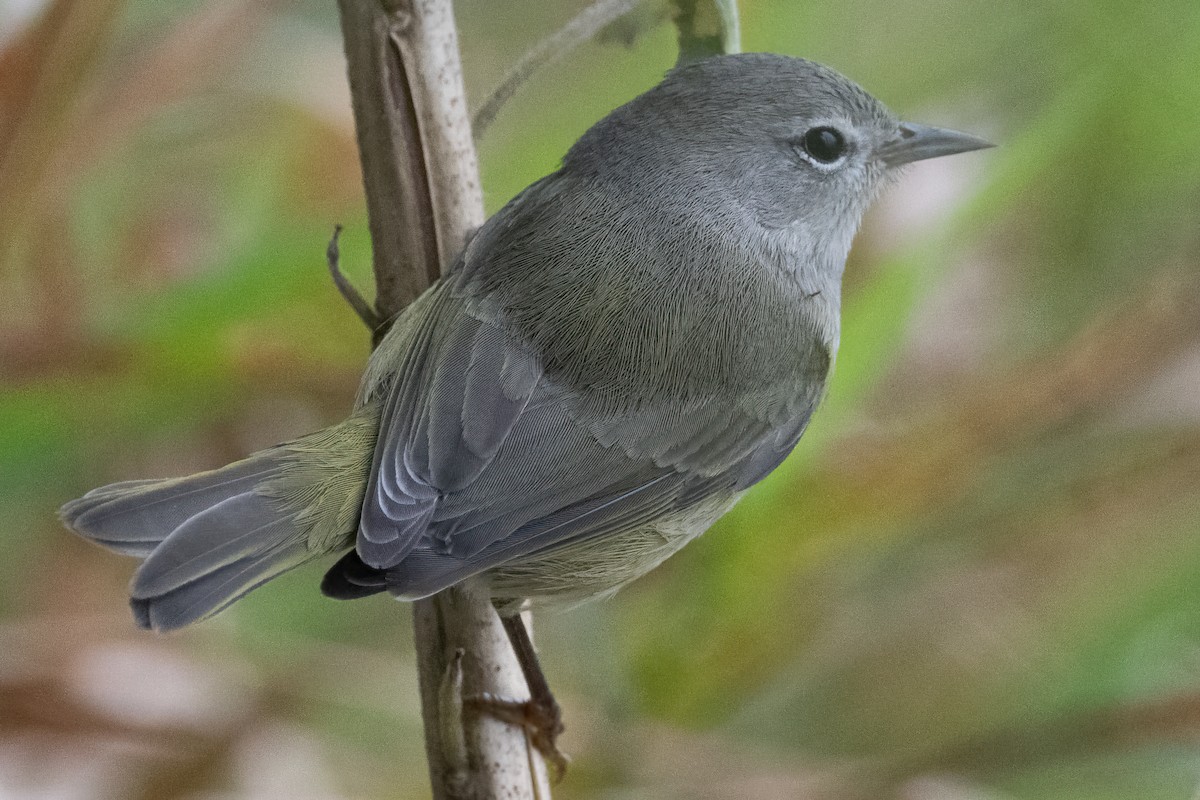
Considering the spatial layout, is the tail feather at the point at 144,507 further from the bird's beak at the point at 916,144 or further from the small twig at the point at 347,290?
the bird's beak at the point at 916,144

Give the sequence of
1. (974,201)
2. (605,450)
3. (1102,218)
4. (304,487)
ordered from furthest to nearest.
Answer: (1102,218)
(974,201)
(605,450)
(304,487)

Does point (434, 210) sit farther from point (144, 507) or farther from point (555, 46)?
point (144, 507)

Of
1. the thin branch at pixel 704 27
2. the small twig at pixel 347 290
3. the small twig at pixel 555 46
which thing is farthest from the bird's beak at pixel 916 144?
the small twig at pixel 347 290

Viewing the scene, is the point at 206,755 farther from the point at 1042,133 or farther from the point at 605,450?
the point at 1042,133

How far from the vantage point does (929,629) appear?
1643 mm

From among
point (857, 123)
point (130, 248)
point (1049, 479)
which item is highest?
point (130, 248)

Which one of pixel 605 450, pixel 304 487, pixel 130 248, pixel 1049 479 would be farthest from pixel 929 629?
pixel 130 248

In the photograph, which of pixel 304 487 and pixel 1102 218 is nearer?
pixel 304 487

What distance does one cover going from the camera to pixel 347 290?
1539mm

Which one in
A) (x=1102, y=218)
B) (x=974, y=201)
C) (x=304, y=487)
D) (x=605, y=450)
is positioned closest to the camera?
(x=304, y=487)

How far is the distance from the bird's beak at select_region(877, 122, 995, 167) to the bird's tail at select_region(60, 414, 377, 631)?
0.82m

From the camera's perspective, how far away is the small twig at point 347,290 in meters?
1.51

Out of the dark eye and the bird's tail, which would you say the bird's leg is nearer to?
the bird's tail

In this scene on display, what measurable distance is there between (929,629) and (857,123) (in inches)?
26.8
